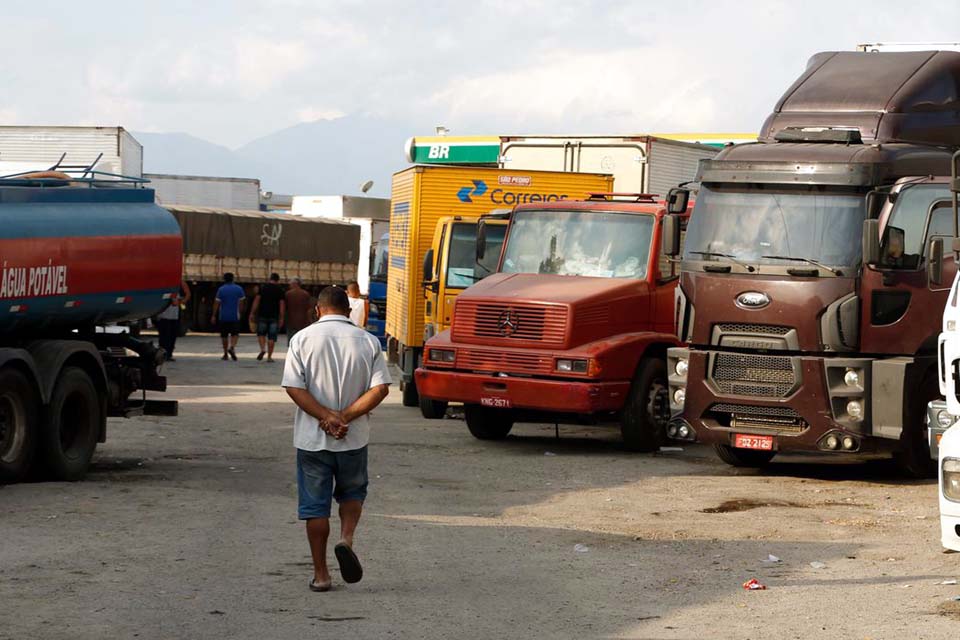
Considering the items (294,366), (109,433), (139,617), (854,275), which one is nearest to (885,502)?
(854,275)

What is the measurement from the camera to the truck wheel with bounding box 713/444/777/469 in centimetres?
1681

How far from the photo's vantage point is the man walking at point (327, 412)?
9422 mm

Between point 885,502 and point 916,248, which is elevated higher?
point 916,248

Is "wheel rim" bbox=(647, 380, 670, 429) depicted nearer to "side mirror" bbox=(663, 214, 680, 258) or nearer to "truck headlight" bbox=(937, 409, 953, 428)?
"side mirror" bbox=(663, 214, 680, 258)

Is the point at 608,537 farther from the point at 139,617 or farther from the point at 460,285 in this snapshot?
the point at 460,285

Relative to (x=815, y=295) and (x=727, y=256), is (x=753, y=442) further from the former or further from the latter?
(x=727, y=256)

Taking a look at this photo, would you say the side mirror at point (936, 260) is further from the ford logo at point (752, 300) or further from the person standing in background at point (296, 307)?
the person standing in background at point (296, 307)

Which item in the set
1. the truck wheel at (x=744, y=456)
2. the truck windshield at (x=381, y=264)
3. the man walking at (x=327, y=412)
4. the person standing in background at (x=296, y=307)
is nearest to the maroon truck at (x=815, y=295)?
the truck wheel at (x=744, y=456)

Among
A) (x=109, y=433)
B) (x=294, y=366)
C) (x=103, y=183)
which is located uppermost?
(x=103, y=183)

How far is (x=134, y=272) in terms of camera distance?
52.3 feet

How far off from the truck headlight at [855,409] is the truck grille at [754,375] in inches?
22.2

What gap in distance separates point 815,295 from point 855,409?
1.14m

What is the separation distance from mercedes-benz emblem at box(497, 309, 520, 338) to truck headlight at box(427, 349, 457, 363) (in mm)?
698

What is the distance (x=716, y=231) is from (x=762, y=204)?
1.76ft
